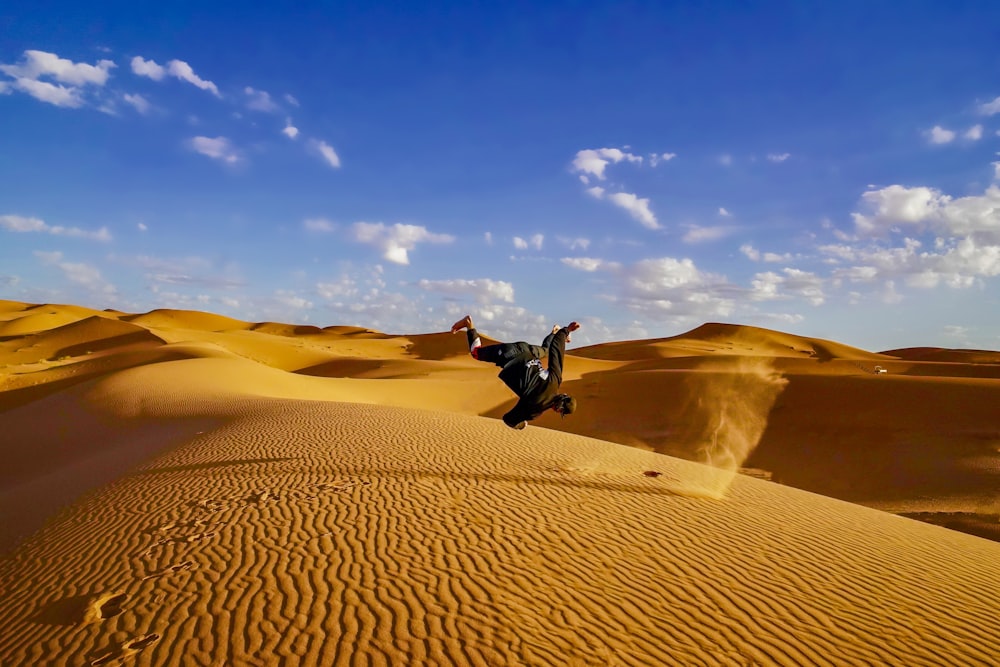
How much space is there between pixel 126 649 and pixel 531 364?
203 inches

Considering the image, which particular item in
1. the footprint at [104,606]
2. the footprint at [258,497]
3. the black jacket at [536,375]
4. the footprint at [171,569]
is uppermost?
the black jacket at [536,375]

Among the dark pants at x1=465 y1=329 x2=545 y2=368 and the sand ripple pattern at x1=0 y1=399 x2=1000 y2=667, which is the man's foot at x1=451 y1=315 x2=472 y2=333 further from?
the sand ripple pattern at x1=0 y1=399 x2=1000 y2=667

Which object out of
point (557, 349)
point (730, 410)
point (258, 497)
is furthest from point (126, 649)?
point (730, 410)

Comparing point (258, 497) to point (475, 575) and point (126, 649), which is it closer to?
point (126, 649)

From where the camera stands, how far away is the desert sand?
4.72m

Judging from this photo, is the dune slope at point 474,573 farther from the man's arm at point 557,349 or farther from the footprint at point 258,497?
the man's arm at point 557,349

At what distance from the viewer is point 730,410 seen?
2538cm

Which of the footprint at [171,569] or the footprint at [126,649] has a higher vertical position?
the footprint at [171,569]

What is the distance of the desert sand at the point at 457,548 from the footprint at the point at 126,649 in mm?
19

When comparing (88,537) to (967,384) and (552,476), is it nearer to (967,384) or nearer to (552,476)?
(552,476)

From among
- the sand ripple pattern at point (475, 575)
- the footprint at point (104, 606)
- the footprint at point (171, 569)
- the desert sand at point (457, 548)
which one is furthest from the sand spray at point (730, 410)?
the footprint at point (104, 606)

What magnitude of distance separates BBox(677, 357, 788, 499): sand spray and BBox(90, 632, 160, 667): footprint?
16381 millimetres

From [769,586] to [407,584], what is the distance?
4022 millimetres

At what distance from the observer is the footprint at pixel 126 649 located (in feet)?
14.3
